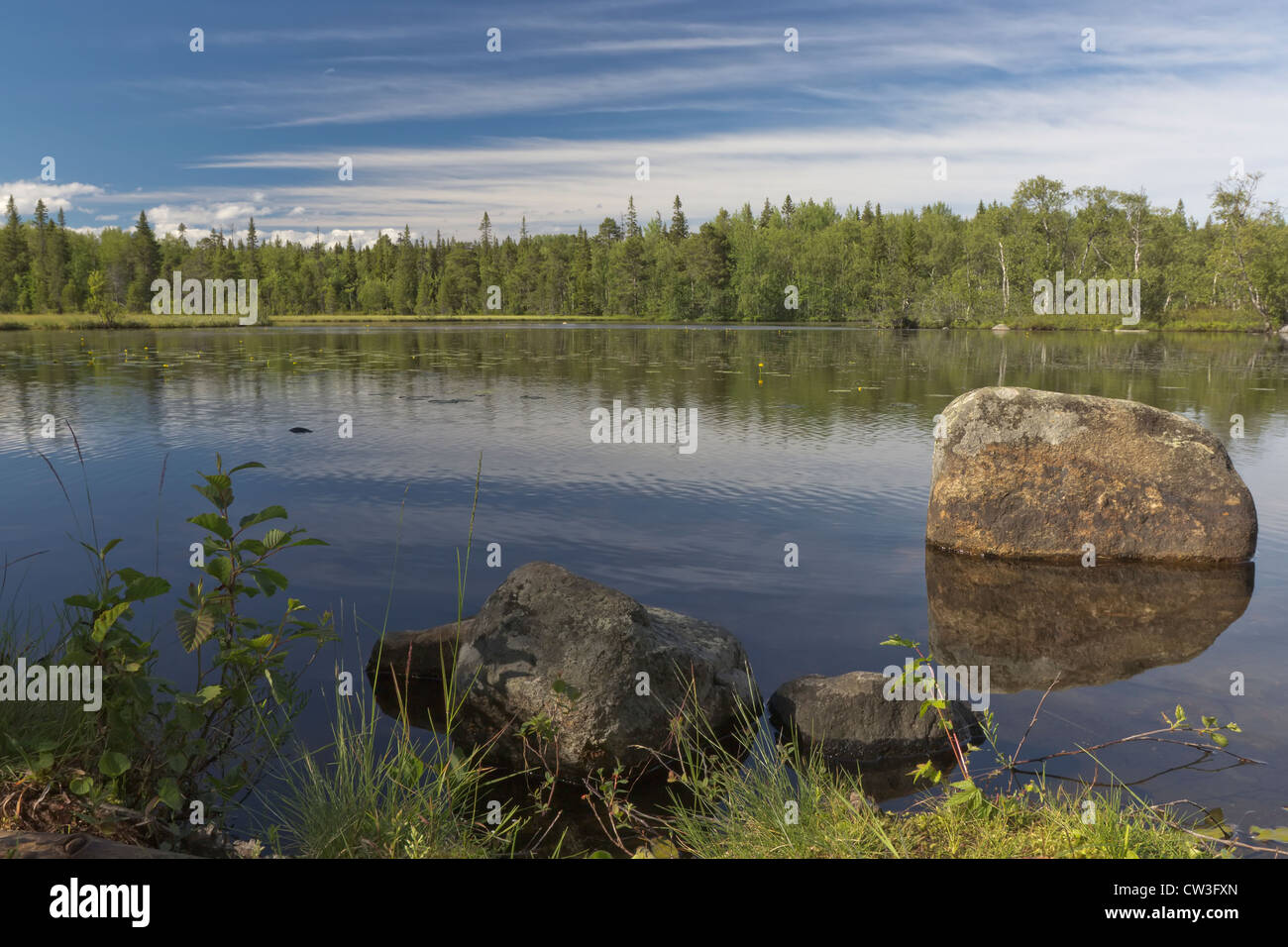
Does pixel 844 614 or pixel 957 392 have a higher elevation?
pixel 957 392

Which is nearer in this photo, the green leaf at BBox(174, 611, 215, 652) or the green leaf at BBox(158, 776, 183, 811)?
the green leaf at BBox(158, 776, 183, 811)

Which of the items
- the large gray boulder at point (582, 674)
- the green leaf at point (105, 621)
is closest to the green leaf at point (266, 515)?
the green leaf at point (105, 621)

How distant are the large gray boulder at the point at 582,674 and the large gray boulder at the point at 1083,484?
17.9 feet

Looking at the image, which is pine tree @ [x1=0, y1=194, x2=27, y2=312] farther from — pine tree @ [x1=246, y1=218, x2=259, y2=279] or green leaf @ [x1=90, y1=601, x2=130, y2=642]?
green leaf @ [x1=90, y1=601, x2=130, y2=642]

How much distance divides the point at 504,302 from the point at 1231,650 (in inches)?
5326

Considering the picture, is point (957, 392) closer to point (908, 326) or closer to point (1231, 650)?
point (1231, 650)

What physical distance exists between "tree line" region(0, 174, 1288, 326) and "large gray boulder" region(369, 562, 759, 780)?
72798 millimetres

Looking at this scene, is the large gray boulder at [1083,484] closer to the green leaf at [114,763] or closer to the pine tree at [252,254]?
the green leaf at [114,763]

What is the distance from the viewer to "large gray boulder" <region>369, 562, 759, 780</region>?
6672 mm

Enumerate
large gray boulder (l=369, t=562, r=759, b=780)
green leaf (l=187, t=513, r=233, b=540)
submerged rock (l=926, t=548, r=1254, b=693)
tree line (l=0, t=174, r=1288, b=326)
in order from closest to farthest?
green leaf (l=187, t=513, r=233, b=540), large gray boulder (l=369, t=562, r=759, b=780), submerged rock (l=926, t=548, r=1254, b=693), tree line (l=0, t=174, r=1288, b=326)

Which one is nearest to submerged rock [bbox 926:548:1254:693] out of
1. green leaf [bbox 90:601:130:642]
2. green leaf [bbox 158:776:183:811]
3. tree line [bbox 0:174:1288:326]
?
green leaf [bbox 158:776:183:811]

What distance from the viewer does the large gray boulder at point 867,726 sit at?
22.4 feet
